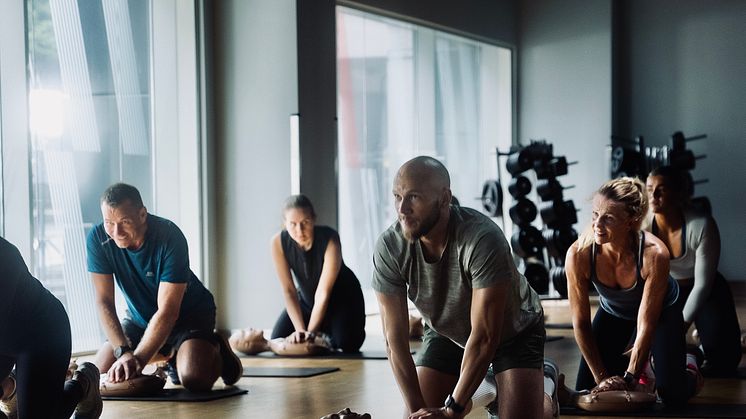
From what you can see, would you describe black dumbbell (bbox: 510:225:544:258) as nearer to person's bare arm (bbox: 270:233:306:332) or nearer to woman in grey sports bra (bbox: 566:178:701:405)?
person's bare arm (bbox: 270:233:306:332)

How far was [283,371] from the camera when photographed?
16.9ft

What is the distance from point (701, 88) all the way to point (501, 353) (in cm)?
755

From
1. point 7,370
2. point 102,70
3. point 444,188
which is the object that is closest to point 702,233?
point 444,188

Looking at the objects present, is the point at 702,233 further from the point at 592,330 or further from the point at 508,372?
the point at 508,372

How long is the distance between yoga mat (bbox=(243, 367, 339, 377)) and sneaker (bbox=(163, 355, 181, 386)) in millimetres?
428

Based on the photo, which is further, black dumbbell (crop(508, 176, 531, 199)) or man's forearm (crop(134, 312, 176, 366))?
black dumbbell (crop(508, 176, 531, 199))

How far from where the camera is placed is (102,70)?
6008 mm

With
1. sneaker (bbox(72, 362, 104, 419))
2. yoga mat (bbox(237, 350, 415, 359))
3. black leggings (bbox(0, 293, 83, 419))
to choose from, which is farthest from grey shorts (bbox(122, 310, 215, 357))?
black leggings (bbox(0, 293, 83, 419))

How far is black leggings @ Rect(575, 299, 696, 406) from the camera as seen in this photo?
3951mm

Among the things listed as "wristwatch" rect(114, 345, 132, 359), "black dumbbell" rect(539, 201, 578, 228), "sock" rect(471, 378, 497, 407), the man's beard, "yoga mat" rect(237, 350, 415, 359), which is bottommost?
"yoga mat" rect(237, 350, 415, 359)

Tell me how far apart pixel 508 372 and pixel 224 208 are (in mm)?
4117

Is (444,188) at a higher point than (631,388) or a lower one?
higher

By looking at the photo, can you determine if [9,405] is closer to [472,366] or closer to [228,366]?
[228,366]

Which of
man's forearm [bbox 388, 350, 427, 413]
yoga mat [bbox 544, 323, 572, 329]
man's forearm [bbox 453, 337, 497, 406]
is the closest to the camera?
man's forearm [bbox 453, 337, 497, 406]
